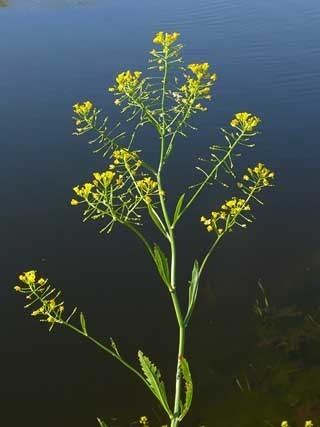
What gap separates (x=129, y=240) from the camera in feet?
25.6

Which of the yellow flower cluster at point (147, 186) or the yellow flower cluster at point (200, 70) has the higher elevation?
the yellow flower cluster at point (200, 70)

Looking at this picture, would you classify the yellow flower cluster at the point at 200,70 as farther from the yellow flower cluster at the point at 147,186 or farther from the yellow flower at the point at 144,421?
the yellow flower at the point at 144,421

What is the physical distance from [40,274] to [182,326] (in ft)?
15.2

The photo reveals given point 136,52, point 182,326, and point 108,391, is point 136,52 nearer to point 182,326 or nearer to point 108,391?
point 108,391

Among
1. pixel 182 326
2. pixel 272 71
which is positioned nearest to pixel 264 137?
pixel 272 71

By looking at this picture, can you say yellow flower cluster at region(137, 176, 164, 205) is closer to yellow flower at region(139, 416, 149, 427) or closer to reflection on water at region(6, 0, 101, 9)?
yellow flower at region(139, 416, 149, 427)

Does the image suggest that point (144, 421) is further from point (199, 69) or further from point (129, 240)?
point (199, 69)

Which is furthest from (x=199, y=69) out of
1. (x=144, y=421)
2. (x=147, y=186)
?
(x=144, y=421)

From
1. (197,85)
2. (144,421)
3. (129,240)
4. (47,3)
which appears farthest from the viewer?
(47,3)

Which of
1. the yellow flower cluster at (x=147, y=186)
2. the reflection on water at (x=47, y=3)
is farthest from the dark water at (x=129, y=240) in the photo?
the reflection on water at (x=47, y=3)

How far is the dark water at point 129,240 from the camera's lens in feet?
19.5

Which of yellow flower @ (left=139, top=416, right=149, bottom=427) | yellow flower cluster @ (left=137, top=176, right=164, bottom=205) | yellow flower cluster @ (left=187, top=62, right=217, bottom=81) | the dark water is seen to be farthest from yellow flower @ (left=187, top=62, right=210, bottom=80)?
the dark water

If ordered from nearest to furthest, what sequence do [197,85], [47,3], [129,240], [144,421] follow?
[197,85], [144,421], [129,240], [47,3]

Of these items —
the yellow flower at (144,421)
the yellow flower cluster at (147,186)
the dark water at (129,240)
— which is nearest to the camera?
the yellow flower cluster at (147,186)
